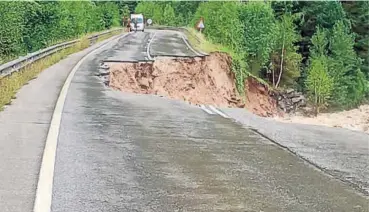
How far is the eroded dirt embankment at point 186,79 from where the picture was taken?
25.4 metres

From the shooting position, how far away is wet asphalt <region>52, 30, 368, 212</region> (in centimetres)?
607

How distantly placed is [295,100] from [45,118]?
44550 mm

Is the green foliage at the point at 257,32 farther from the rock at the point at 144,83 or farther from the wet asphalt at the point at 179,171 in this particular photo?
the wet asphalt at the point at 179,171

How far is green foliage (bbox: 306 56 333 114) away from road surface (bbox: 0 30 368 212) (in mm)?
40832

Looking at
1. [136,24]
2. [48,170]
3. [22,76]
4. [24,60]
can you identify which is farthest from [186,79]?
[136,24]

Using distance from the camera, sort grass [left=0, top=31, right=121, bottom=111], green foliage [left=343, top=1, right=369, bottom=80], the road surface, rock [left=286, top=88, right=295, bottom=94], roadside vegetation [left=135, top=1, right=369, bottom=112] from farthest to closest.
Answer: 1. green foliage [left=343, top=1, right=369, bottom=80]
2. rock [left=286, top=88, right=295, bottom=94]
3. roadside vegetation [left=135, top=1, right=369, bottom=112]
4. grass [left=0, top=31, right=121, bottom=111]
5. the road surface

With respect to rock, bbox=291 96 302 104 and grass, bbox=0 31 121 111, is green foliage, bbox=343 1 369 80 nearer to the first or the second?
rock, bbox=291 96 302 104

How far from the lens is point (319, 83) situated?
52188 mm

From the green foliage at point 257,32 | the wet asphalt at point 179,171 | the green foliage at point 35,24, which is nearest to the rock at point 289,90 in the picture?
the green foliage at point 257,32

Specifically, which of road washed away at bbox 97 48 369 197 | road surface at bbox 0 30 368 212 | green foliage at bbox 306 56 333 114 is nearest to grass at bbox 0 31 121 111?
road surface at bbox 0 30 368 212

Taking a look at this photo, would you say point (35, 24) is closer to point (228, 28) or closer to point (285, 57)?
point (228, 28)

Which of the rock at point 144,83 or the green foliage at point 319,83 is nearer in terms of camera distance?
the rock at point 144,83

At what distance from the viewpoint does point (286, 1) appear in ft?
214

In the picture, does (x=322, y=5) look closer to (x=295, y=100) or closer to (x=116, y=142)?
(x=295, y=100)
